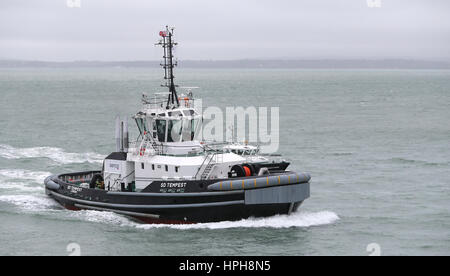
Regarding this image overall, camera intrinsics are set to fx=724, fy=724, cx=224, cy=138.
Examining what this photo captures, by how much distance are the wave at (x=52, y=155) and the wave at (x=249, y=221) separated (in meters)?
15.6

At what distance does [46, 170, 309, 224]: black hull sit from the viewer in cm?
2589

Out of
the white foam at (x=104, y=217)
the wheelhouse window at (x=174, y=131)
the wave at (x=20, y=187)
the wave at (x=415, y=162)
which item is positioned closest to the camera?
the white foam at (x=104, y=217)

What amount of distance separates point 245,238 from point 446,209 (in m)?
9.90

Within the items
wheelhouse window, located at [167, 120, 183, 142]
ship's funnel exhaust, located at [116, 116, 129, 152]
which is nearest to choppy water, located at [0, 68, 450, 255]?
ship's funnel exhaust, located at [116, 116, 129, 152]

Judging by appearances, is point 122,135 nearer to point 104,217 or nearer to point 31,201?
point 104,217

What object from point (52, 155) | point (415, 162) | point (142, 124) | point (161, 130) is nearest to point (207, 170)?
point (161, 130)

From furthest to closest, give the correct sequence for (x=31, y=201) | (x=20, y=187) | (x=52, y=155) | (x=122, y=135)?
(x=52, y=155), (x=20, y=187), (x=31, y=201), (x=122, y=135)

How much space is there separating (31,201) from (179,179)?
8958 millimetres

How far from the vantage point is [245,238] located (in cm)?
2525

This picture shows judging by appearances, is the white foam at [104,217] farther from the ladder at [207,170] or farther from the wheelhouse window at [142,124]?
the wheelhouse window at [142,124]

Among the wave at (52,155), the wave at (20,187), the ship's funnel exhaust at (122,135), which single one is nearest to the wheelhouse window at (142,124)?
the ship's funnel exhaust at (122,135)

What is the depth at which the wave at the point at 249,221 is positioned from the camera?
2624 cm

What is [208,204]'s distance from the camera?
26156mm
